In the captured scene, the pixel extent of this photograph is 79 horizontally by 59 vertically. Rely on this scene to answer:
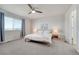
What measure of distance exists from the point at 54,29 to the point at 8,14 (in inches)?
73.5

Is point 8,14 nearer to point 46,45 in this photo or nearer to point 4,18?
point 4,18

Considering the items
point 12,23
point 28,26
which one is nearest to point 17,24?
point 12,23

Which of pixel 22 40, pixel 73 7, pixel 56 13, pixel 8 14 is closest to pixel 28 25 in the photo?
pixel 22 40

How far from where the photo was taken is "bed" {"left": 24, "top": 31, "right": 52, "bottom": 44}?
12.9 ft

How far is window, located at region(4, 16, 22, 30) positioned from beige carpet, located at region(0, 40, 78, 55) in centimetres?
56

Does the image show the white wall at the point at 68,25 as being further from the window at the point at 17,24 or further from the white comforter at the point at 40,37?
the window at the point at 17,24

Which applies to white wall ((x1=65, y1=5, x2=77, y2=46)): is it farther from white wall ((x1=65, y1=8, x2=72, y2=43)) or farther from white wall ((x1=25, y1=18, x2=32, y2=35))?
white wall ((x1=25, y1=18, x2=32, y2=35))

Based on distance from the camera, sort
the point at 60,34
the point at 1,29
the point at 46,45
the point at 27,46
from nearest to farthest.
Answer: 1. the point at 27,46
2. the point at 46,45
3. the point at 60,34
4. the point at 1,29

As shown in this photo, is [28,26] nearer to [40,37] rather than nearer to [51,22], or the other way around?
[40,37]

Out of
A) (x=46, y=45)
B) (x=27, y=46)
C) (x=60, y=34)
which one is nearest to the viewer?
(x=27, y=46)

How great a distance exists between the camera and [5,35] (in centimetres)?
450

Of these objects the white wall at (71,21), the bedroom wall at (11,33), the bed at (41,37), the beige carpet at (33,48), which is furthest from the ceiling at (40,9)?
the beige carpet at (33,48)

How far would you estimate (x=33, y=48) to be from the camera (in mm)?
3561

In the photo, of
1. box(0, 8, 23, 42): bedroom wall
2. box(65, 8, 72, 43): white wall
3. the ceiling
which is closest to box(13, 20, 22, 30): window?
box(0, 8, 23, 42): bedroom wall
